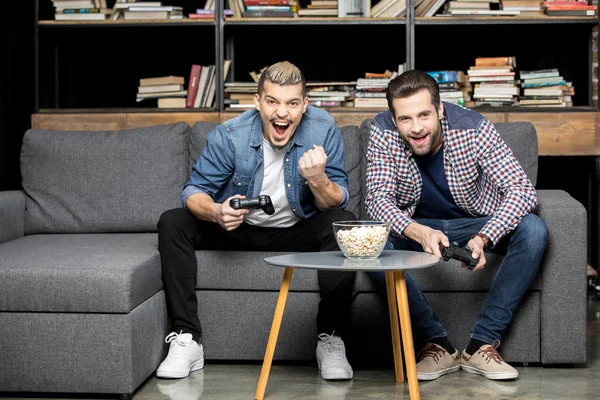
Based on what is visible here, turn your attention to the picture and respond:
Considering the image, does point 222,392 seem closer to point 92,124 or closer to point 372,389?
point 372,389

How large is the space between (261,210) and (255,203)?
0.33 meters

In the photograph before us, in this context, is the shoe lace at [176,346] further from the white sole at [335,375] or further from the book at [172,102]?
the book at [172,102]

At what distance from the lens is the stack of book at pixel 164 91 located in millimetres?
4246

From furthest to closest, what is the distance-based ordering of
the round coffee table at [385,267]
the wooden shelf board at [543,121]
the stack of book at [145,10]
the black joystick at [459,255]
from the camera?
the stack of book at [145,10]
the wooden shelf board at [543,121]
the black joystick at [459,255]
the round coffee table at [385,267]

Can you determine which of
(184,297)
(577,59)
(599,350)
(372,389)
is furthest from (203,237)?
(577,59)

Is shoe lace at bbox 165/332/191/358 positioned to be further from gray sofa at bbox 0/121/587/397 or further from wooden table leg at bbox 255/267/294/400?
wooden table leg at bbox 255/267/294/400

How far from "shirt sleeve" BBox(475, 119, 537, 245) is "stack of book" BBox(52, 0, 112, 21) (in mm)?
2169

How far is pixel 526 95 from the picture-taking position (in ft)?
13.6

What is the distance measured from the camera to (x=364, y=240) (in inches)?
90.7

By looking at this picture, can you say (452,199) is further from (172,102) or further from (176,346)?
(172,102)

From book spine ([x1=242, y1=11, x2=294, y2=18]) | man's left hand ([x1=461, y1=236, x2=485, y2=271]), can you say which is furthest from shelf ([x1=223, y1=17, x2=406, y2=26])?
man's left hand ([x1=461, y1=236, x2=485, y2=271])

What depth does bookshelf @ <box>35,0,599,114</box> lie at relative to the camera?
174 inches

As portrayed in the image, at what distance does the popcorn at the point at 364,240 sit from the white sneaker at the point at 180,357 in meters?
0.69

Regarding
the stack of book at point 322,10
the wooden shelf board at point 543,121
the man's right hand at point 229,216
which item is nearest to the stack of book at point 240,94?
the wooden shelf board at point 543,121
